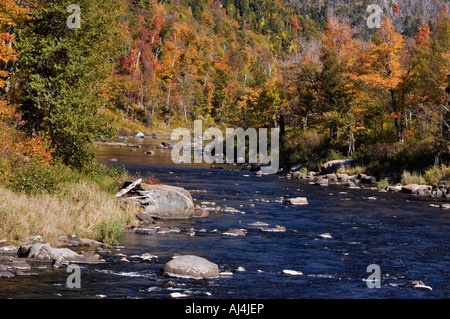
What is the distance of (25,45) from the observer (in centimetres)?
2558

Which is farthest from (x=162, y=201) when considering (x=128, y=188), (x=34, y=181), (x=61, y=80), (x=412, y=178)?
(x=412, y=178)

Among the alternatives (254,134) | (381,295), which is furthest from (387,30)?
(381,295)

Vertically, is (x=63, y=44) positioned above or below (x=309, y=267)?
above

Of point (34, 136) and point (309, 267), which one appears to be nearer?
point (309, 267)

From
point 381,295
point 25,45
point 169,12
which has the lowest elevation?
point 381,295

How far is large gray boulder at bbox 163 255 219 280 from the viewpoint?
591 inches

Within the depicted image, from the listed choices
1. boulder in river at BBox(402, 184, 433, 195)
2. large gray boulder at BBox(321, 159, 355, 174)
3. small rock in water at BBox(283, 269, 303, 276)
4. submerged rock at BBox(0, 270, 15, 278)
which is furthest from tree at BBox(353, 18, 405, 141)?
submerged rock at BBox(0, 270, 15, 278)

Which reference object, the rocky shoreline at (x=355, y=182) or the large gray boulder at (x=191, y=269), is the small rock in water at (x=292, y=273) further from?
the rocky shoreline at (x=355, y=182)

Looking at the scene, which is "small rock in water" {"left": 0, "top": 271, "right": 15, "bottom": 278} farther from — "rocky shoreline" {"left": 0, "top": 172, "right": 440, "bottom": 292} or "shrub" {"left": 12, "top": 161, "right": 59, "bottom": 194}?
"shrub" {"left": 12, "top": 161, "right": 59, "bottom": 194}

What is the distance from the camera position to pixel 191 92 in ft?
372

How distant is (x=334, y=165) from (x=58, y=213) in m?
32.2
